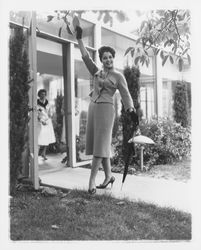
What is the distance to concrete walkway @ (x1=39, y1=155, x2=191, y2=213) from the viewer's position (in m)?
3.86

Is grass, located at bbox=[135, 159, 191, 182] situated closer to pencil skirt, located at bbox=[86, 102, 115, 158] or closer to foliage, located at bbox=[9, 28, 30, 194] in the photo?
pencil skirt, located at bbox=[86, 102, 115, 158]

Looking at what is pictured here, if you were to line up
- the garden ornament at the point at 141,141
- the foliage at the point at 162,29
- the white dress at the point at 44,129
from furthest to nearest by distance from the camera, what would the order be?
1. the white dress at the point at 44,129
2. the garden ornament at the point at 141,141
3. the foliage at the point at 162,29

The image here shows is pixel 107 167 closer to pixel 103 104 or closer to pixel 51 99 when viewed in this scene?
pixel 103 104

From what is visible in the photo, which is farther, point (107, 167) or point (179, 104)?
point (179, 104)

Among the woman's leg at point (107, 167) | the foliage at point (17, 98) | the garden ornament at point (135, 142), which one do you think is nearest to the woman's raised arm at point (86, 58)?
the foliage at point (17, 98)

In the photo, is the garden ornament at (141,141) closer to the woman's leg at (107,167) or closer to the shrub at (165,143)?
the shrub at (165,143)

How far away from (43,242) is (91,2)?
87.3 inches

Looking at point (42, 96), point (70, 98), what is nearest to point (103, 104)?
point (70, 98)

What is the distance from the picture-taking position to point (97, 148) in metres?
3.86

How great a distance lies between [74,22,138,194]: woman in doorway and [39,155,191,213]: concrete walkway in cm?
50

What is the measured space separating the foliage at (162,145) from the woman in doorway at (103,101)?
2.03 meters

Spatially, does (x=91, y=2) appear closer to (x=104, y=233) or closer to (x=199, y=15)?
(x=199, y=15)

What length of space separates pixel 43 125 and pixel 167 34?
132 inches

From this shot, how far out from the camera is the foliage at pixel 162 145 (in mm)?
6051
